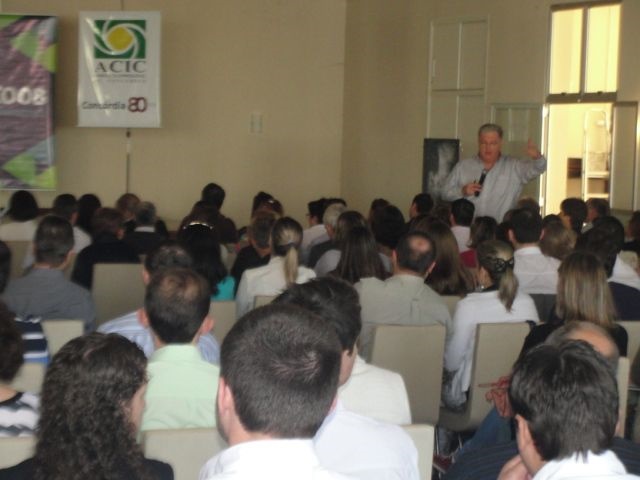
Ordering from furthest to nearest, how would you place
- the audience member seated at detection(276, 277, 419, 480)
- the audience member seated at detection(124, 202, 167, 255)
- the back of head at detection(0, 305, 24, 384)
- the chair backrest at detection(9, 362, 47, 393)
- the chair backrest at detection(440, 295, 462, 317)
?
the audience member seated at detection(124, 202, 167, 255) → the chair backrest at detection(440, 295, 462, 317) → the chair backrest at detection(9, 362, 47, 393) → the back of head at detection(0, 305, 24, 384) → the audience member seated at detection(276, 277, 419, 480)

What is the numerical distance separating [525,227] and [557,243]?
0.22 metres

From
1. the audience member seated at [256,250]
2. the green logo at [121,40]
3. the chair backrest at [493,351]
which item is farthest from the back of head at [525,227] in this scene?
the green logo at [121,40]

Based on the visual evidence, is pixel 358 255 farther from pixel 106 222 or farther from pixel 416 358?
pixel 106 222

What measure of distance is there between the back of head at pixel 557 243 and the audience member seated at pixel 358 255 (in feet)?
3.74

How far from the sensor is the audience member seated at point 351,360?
3.15m

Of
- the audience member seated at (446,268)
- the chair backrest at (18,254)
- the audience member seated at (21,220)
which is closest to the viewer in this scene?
the audience member seated at (446,268)

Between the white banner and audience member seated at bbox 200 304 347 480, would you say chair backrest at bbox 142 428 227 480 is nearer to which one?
audience member seated at bbox 200 304 347 480

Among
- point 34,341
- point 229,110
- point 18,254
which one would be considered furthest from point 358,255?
point 229,110

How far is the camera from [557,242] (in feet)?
21.3

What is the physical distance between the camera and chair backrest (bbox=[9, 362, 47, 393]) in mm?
3523

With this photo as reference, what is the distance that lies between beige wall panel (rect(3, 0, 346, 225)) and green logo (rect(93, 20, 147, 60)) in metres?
1.08

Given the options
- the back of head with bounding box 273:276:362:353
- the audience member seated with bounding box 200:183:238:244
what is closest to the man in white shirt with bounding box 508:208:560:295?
the audience member seated with bounding box 200:183:238:244

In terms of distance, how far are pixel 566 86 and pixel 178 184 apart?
536cm

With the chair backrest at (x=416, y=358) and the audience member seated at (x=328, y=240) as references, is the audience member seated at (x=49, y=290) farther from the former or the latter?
the audience member seated at (x=328, y=240)
